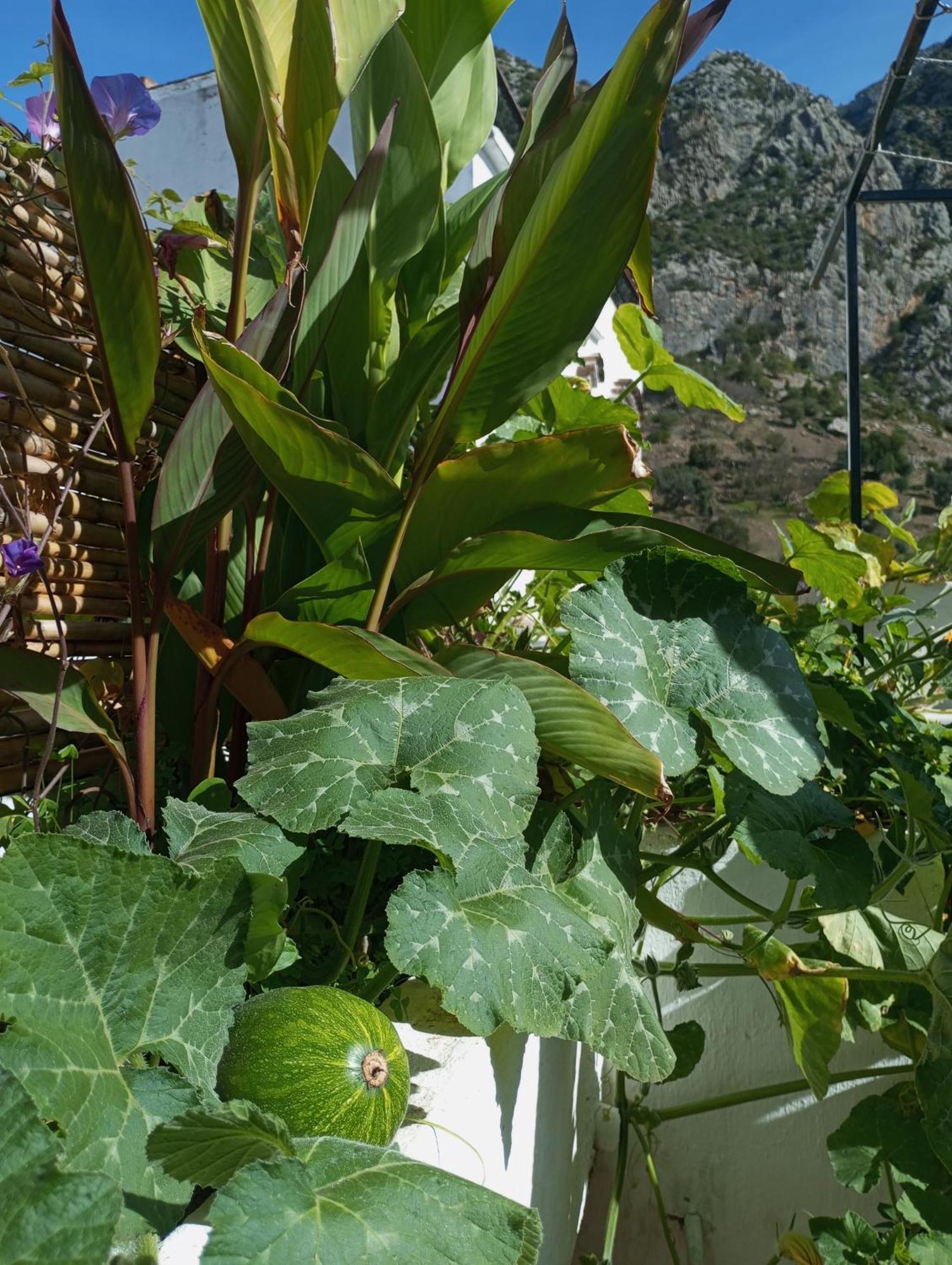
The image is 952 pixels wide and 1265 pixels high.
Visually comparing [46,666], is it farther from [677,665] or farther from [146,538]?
[677,665]

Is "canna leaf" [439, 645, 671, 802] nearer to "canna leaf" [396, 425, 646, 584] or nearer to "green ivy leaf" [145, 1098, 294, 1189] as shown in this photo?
"canna leaf" [396, 425, 646, 584]

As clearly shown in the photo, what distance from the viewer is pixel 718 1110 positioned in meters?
1.36

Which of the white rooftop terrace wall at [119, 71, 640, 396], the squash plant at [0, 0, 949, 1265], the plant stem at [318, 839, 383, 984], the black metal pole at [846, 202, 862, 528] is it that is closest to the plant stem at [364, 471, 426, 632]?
the squash plant at [0, 0, 949, 1265]

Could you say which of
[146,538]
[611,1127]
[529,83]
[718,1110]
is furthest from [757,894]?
[529,83]

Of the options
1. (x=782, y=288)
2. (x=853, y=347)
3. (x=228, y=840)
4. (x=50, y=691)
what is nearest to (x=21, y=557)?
(x=50, y=691)

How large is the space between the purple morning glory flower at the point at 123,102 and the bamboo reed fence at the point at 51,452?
82mm

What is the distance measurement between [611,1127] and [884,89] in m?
2.07

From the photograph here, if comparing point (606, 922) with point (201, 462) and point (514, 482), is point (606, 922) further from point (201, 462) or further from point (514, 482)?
point (201, 462)

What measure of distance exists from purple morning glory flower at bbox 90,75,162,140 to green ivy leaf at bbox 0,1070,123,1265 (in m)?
0.85

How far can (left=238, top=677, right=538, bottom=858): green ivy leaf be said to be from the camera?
559 mm

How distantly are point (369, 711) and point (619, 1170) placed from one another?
0.92 metres

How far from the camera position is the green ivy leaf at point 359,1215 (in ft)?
1.12

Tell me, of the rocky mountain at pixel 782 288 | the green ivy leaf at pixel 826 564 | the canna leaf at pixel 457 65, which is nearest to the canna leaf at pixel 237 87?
the canna leaf at pixel 457 65

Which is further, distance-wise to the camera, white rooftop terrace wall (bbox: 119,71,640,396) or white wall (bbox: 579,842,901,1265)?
white rooftop terrace wall (bbox: 119,71,640,396)
